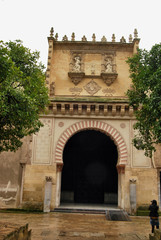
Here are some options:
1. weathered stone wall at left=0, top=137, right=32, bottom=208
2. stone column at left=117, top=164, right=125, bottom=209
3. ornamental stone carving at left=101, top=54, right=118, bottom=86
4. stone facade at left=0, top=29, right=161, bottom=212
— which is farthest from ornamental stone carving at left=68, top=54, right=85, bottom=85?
stone column at left=117, top=164, right=125, bottom=209

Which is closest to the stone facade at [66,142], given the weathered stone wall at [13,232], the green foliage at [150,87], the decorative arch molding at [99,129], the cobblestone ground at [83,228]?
the decorative arch molding at [99,129]

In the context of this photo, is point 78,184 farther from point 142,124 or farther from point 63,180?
point 142,124

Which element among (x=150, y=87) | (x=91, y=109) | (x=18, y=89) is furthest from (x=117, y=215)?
(x=18, y=89)

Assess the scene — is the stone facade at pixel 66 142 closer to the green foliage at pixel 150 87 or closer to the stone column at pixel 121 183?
→ the stone column at pixel 121 183

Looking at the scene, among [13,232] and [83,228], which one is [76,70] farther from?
[13,232]

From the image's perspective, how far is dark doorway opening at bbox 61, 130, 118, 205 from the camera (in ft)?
64.0

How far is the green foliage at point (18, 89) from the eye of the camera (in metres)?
8.91

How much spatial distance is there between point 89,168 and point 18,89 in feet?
39.0

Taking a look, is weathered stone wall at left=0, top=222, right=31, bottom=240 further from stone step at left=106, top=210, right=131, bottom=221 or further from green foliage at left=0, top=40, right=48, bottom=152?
stone step at left=106, top=210, right=131, bottom=221

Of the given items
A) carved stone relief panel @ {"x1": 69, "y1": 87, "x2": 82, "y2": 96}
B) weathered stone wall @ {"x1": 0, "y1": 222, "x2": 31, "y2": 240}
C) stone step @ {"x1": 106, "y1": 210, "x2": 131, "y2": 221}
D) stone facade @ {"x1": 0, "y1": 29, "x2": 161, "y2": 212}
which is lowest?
stone step @ {"x1": 106, "y1": 210, "x2": 131, "y2": 221}

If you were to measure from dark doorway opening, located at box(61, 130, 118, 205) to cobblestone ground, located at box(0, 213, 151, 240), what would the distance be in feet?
21.4

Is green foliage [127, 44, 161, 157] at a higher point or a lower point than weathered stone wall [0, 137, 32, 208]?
higher

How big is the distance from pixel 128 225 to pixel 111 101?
7.00 m

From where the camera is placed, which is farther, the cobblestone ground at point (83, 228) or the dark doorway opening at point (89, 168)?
the dark doorway opening at point (89, 168)
